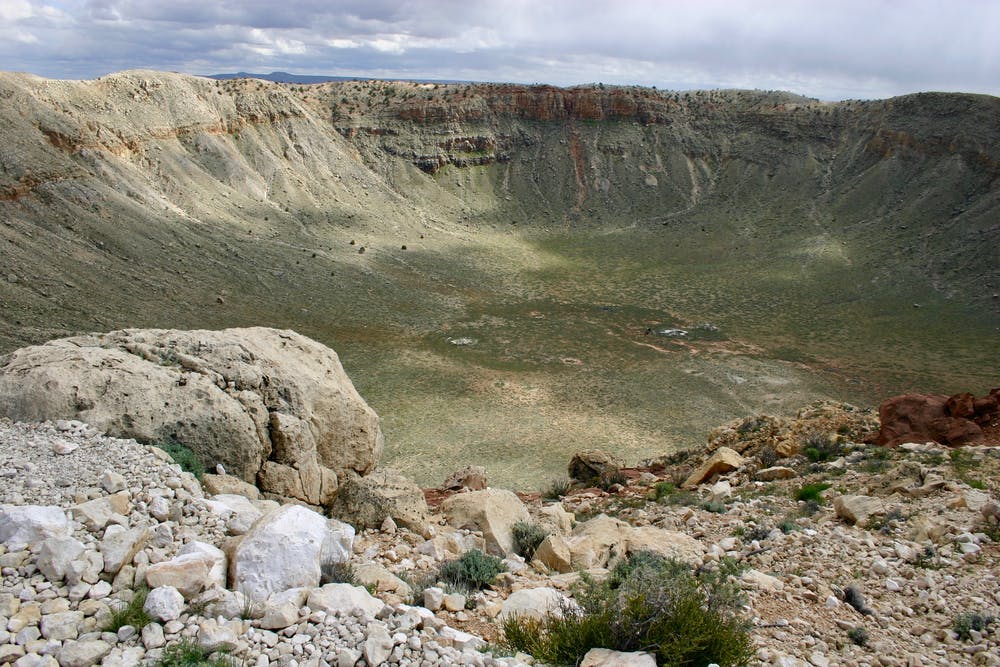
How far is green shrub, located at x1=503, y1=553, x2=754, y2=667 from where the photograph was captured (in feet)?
20.9

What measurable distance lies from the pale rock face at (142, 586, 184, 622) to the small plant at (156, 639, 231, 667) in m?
0.34

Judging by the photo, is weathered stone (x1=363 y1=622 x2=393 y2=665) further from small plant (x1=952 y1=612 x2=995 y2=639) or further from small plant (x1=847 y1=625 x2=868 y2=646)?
small plant (x1=952 y1=612 x2=995 y2=639)

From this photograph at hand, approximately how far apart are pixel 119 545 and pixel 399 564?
12.0 feet

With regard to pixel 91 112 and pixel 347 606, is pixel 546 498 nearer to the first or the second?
pixel 347 606

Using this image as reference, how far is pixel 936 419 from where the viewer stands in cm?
1728

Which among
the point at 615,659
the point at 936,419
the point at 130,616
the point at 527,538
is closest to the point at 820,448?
the point at 936,419

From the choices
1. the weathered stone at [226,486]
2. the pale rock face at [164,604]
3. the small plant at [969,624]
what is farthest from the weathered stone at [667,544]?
the pale rock face at [164,604]

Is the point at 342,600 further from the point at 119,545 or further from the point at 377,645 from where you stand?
the point at 119,545

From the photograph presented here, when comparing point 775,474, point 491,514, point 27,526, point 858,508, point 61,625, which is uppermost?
point 27,526

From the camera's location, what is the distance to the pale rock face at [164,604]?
20.0ft

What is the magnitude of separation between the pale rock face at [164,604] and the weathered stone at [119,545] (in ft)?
2.07

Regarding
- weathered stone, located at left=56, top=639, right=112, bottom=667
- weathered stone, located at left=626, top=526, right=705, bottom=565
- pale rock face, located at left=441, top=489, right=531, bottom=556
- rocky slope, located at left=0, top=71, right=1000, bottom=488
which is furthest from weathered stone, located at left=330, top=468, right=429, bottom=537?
rocky slope, located at left=0, top=71, right=1000, bottom=488

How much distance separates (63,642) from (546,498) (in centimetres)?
1384

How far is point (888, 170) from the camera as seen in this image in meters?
60.6
